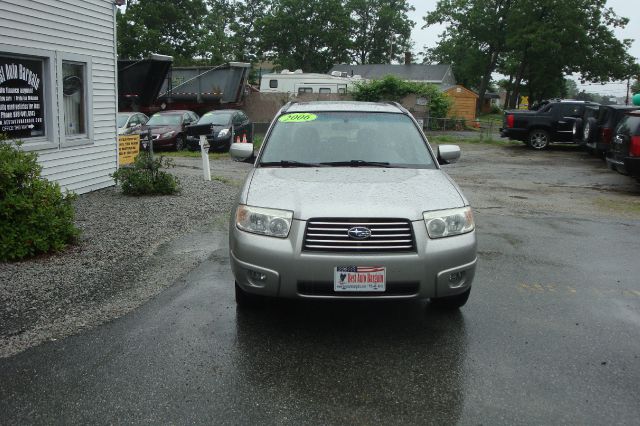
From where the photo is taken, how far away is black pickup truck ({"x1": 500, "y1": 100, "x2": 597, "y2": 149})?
22422 millimetres

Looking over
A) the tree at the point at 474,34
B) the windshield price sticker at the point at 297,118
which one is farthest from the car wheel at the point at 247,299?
the tree at the point at 474,34

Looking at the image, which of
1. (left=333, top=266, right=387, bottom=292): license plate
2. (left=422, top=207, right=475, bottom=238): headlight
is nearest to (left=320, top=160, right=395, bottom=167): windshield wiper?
(left=422, top=207, right=475, bottom=238): headlight

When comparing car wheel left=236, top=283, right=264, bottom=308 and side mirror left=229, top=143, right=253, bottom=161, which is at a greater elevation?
side mirror left=229, top=143, right=253, bottom=161

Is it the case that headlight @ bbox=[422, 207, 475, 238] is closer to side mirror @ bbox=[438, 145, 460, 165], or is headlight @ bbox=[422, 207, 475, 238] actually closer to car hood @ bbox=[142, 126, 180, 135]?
side mirror @ bbox=[438, 145, 460, 165]

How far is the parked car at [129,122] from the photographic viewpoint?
19062 mm

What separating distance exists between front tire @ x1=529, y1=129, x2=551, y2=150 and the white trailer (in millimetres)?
12783

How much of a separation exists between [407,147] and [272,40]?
69222mm

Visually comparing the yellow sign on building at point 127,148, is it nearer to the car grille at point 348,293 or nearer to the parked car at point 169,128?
the parked car at point 169,128

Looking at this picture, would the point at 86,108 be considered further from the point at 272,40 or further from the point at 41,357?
the point at 272,40

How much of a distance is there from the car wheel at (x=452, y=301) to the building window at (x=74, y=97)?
7.73m

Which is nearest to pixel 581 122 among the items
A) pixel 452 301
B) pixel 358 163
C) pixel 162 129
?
pixel 162 129

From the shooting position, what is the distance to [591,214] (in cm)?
1061

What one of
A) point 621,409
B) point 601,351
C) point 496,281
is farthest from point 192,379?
point 496,281

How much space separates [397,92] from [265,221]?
89.8 ft
